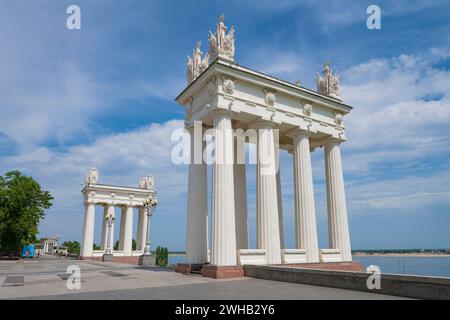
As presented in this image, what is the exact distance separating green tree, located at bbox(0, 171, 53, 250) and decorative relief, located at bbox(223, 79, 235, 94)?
44.4 metres

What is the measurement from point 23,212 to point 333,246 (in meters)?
46.7

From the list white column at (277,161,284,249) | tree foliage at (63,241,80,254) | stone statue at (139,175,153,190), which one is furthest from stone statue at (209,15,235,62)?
tree foliage at (63,241,80,254)

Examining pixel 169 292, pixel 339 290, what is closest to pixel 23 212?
pixel 169 292

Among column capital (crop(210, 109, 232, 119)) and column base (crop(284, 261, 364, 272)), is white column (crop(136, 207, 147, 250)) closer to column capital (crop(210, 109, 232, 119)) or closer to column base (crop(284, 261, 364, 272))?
column base (crop(284, 261, 364, 272))

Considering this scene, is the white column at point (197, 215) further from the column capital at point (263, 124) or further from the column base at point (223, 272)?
the column capital at point (263, 124)

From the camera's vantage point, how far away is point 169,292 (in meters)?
11.5

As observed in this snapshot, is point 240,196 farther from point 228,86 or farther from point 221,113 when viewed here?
point 228,86

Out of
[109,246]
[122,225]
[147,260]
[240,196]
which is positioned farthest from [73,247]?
[240,196]

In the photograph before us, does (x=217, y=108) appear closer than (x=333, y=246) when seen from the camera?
Yes

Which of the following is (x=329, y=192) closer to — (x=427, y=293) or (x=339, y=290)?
(x=339, y=290)

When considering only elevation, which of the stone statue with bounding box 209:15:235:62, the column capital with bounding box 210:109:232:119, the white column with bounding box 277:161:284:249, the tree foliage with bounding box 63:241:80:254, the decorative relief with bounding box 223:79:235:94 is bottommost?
the tree foliage with bounding box 63:241:80:254

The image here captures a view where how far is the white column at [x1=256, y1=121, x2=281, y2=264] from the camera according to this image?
19.4m

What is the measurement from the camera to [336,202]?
24.5 m

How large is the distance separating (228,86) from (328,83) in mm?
11463
